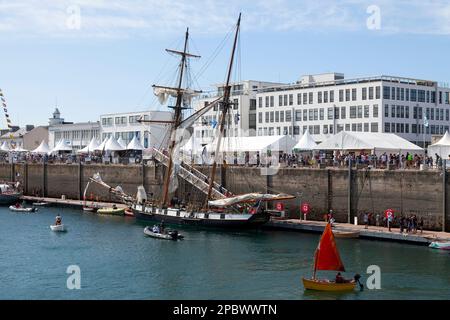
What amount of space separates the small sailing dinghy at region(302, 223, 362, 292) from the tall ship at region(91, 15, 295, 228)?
2857 cm

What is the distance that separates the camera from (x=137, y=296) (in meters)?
46.5

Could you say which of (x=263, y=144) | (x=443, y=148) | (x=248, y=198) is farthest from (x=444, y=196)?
(x=263, y=144)

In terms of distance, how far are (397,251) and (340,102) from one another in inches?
2059

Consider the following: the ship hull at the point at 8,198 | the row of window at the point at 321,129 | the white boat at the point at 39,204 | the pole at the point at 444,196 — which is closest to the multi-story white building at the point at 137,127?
the row of window at the point at 321,129

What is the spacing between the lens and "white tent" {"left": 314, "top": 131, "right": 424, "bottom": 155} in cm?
7881

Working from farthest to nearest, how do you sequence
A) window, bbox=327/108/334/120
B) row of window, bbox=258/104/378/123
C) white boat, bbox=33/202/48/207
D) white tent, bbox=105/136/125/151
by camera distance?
1. white tent, bbox=105/136/125/151
2. window, bbox=327/108/334/120
3. white boat, bbox=33/202/48/207
4. row of window, bbox=258/104/378/123

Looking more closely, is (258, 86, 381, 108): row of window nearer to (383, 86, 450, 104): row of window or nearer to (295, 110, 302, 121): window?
(295, 110, 302, 121): window

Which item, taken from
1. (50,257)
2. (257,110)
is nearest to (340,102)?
(257,110)

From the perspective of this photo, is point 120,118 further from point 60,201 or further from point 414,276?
point 414,276

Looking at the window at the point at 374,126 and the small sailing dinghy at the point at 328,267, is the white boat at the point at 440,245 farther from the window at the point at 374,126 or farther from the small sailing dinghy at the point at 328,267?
the window at the point at 374,126

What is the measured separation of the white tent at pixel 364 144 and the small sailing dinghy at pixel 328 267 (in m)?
31.8

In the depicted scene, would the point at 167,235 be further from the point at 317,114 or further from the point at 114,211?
the point at 317,114

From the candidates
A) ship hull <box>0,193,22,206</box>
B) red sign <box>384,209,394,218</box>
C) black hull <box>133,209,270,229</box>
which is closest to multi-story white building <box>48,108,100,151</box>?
ship hull <box>0,193,22,206</box>

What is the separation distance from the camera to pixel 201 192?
92.8 meters
